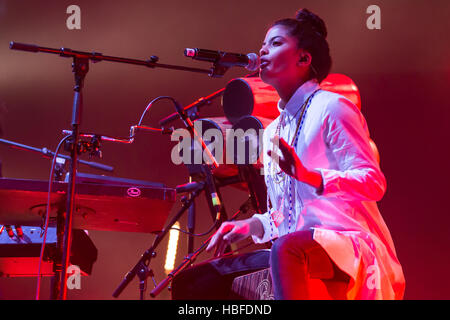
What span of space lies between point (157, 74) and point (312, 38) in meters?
2.56

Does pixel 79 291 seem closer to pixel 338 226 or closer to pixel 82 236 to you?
pixel 82 236

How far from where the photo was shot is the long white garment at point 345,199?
1.31 metres

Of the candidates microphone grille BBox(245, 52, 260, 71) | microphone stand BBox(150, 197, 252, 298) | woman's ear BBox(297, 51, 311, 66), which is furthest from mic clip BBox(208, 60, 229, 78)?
microphone stand BBox(150, 197, 252, 298)

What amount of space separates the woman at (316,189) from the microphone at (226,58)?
118 mm

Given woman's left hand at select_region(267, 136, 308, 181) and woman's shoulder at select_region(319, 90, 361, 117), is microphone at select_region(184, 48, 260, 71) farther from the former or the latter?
woman's left hand at select_region(267, 136, 308, 181)

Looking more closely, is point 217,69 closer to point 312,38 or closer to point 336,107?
point 312,38

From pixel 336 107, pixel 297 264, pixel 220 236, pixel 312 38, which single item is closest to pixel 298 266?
pixel 297 264

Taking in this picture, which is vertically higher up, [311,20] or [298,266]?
[311,20]

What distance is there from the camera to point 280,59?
1717 millimetres

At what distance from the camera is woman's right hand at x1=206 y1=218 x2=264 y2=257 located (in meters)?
1.52

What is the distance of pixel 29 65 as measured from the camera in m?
4.13

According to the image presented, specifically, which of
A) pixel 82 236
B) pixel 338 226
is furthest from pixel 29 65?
pixel 338 226

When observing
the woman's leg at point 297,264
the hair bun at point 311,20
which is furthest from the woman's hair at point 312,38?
Answer: the woman's leg at point 297,264

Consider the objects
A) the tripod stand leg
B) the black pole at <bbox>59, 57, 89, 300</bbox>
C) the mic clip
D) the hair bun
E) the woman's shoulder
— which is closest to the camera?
the woman's shoulder
